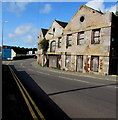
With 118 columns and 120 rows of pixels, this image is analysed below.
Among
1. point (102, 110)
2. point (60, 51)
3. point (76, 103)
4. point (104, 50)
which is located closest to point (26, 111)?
point (76, 103)

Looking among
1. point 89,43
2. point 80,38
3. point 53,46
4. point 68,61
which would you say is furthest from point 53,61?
point 89,43

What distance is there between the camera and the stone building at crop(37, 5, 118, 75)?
1898cm

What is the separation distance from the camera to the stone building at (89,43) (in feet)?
62.3

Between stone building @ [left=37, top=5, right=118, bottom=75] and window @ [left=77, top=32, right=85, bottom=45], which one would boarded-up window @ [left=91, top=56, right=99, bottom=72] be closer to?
stone building @ [left=37, top=5, right=118, bottom=75]

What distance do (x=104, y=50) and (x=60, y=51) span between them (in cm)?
1099

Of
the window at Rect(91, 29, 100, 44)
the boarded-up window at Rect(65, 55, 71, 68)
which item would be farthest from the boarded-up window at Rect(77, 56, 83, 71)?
the window at Rect(91, 29, 100, 44)

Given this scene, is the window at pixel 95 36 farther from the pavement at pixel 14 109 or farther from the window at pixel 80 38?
the pavement at pixel 14 109

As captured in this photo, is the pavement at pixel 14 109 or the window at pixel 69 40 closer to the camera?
the pavement at pixel 14 109

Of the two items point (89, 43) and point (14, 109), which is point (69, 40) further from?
point (14, 109)

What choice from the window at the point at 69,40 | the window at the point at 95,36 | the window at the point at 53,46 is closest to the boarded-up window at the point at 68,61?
the window at the point at 69,40

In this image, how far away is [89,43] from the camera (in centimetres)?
2159

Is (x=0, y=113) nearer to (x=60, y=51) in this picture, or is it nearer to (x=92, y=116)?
(x=92, y=116)

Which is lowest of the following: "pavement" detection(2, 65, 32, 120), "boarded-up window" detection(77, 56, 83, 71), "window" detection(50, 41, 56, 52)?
"pavement" detection(2, 65, 32, 120)

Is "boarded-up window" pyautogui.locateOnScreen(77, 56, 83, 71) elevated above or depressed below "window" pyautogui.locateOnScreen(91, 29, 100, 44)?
below
